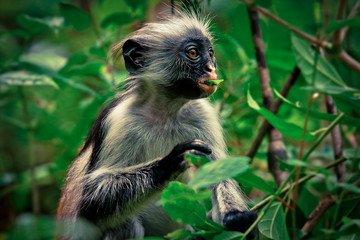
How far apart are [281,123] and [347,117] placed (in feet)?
1.90

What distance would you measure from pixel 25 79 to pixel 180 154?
2.12 m

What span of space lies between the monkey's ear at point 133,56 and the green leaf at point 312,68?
1.87 metres

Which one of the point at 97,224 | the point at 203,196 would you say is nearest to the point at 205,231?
the point at 203,196

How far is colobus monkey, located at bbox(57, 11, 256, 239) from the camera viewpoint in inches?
135

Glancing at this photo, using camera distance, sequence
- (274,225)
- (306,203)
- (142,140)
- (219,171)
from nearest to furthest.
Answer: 1. (219,171)
2. (274,225)
3. (306,203)
4. (142,140)

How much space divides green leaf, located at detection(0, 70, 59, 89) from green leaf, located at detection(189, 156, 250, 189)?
2.60 metres

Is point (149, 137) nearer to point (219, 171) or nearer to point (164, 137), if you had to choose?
point (164, 137)

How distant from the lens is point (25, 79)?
161 inches

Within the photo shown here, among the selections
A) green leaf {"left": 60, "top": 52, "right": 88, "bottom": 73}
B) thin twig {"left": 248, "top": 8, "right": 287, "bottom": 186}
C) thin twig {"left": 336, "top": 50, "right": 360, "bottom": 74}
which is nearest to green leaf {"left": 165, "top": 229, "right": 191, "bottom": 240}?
thin twig {"left": 336, "top": 50, "right": 360, "bottom": 74}

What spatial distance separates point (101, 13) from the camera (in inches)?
201

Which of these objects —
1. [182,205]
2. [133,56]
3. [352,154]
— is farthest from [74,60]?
[352,154]

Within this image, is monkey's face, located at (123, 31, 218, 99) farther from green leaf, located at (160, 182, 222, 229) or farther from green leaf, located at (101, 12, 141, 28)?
green leaf, located at (160, 182, 222, 229)

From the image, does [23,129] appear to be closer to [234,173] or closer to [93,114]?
[93,114]

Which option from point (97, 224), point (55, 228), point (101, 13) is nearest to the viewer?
point (55, 228)
